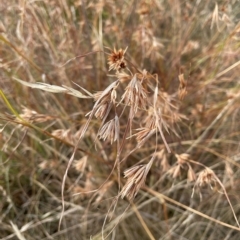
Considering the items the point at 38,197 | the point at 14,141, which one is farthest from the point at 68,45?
the point at 38,197

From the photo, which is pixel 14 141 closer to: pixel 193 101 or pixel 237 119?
pixel 193 101

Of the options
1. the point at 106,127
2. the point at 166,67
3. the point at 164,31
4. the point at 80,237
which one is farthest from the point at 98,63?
the point at 106,127

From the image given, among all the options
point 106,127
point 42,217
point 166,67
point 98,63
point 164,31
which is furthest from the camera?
point 164,31

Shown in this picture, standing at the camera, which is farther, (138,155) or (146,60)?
(146,60)

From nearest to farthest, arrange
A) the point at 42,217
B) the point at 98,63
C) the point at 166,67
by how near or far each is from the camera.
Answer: the point at 42,217
the point at 98,63
the point at 166,67

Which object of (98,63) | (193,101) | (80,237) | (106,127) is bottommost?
(80,237)

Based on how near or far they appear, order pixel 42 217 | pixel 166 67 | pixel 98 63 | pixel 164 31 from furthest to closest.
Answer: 1. pixel 164 31
2. pixel 166 67
3. pixel 98 63
4. pixel 42 217

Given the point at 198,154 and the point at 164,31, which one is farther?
the point at 164,31

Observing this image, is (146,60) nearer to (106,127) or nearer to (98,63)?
(98,63)

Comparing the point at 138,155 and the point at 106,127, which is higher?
the point at 106,127
